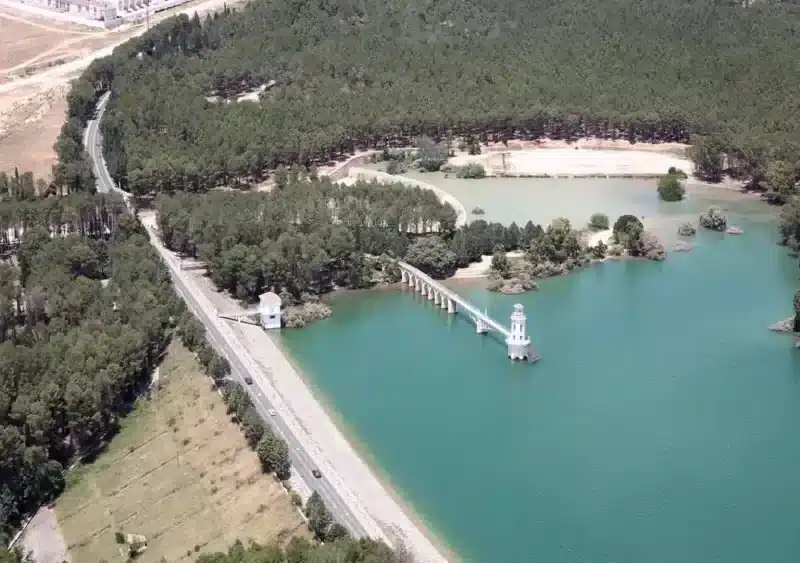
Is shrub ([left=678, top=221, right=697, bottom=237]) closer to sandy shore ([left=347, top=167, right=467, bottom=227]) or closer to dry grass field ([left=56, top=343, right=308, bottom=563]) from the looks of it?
sandy shore ([left=347, top=167, right=467, bottom=227])

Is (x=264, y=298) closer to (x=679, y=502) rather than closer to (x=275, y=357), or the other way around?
(x=275, y=357)

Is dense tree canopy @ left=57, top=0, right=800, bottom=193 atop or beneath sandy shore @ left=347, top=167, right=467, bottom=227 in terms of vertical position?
atop

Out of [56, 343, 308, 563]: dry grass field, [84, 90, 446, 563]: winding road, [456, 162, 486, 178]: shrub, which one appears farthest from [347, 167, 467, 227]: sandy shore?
[56, 343, 308, 563]: dry grass field

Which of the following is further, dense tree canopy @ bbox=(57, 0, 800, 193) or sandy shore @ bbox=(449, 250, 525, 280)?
dense tree canopy @ bbox=(57, 0, 800, 193)

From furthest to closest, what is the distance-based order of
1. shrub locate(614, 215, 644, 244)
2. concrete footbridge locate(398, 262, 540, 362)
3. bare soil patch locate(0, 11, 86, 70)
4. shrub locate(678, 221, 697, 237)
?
1. bare soil patch locate(0, 11, 86, 70)
2. shrub locate(678, 221, 697, 237)
3. shrub locate(614, 215, 644, 244)
4. concrete footbridge locate(398, 262, 540, 362)

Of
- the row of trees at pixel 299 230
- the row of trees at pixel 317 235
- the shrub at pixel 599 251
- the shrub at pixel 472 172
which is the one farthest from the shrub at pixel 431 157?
the shrub at pixel 599 251

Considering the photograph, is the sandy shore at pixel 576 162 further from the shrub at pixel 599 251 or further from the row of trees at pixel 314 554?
the row of trees at pixel 314 554
